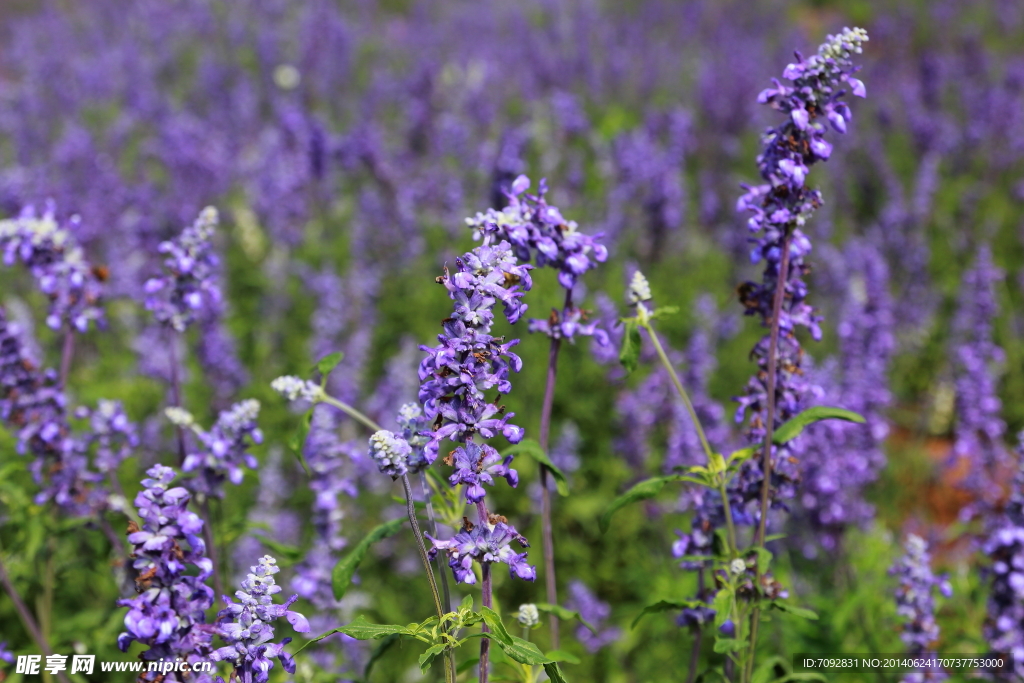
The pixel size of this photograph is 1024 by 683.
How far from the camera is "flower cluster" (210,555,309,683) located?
68.2 inches

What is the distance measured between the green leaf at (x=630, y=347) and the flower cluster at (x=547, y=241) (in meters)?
0.10

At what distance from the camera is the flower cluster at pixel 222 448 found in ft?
8.58

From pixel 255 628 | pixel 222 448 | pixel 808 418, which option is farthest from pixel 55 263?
pixel 808 418

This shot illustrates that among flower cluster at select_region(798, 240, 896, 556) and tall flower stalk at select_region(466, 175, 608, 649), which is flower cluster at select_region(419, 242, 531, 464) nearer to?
tall flower stalk at select_region(466, 175, 608, 649)

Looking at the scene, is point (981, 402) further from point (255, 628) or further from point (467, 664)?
point (255, 628)

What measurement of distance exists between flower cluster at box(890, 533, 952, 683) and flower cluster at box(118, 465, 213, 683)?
7.56 feet

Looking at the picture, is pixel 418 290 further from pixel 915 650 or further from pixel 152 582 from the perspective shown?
pixel 152 582

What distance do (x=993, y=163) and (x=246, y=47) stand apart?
1263 cm

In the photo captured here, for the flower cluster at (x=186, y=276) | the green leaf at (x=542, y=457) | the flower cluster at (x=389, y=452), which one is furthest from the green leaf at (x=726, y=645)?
the flower cluster at (x=186, y=276)

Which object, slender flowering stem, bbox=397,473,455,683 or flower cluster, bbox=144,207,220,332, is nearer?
slender flowering stem, bbox=397,473,455,683

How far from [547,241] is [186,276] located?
138cm

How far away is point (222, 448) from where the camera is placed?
8.65 ft

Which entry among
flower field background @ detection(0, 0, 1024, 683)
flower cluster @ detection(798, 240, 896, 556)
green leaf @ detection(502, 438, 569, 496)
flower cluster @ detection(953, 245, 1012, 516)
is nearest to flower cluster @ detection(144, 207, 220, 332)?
flower field background @ detection(0, 0, 1024, 683)

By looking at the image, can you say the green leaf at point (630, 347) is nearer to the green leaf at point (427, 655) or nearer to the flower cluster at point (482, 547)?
the flower cluster at point (482, 547)
